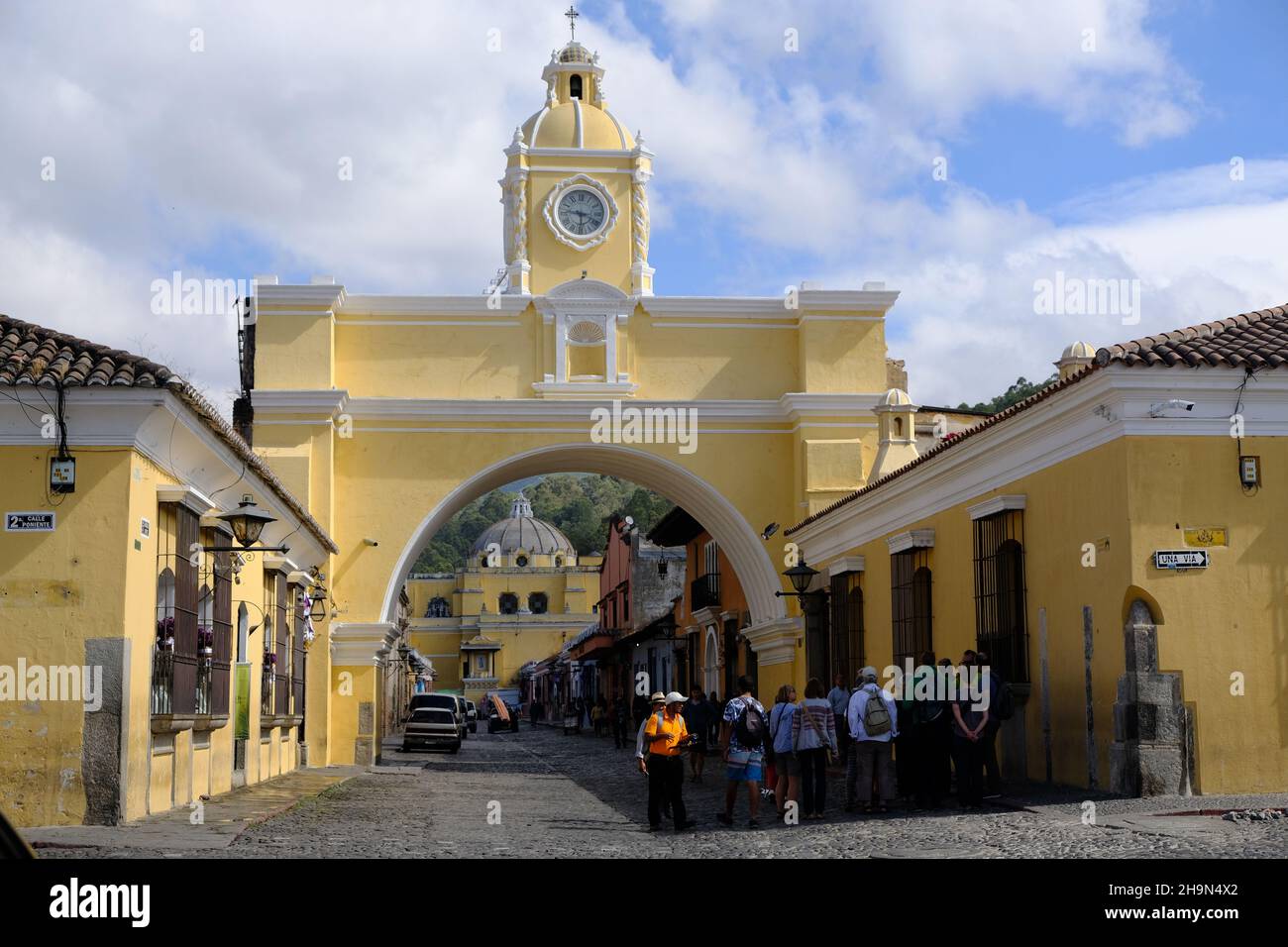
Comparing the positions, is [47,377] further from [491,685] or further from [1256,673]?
[491,685]

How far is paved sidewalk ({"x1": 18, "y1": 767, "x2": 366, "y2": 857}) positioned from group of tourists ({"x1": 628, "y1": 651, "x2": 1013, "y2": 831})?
3475 millimetres

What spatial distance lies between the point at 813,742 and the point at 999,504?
11.2 feet

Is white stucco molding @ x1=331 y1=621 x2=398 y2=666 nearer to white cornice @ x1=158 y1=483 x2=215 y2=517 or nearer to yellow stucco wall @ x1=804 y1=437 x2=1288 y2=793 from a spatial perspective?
white cornice @ x1=158 y1=483 x2=215 y2=517

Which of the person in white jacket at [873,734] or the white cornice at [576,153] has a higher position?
the white cornice at [576,153]

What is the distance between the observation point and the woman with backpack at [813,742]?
13668mm

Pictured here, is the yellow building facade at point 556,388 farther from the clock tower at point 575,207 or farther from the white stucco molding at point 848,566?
the white stucco molding at point 848,566

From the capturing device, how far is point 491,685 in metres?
85.9

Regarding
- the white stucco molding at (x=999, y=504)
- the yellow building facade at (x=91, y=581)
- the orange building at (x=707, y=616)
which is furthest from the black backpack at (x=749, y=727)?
the orange building at (x=707, y=616)

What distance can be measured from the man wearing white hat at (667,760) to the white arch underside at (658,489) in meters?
12.3

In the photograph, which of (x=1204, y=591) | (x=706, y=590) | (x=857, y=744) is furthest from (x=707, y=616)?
(x=1204, y=591)

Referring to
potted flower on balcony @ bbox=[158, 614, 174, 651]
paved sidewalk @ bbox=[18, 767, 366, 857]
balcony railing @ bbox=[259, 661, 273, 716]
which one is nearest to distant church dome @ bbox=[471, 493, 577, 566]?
balcony railing @ bbox=[259, 661, 273, 716]

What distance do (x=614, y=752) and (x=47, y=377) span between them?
22.6 meters

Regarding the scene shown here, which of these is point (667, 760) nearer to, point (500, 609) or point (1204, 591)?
point (1204, 591)
